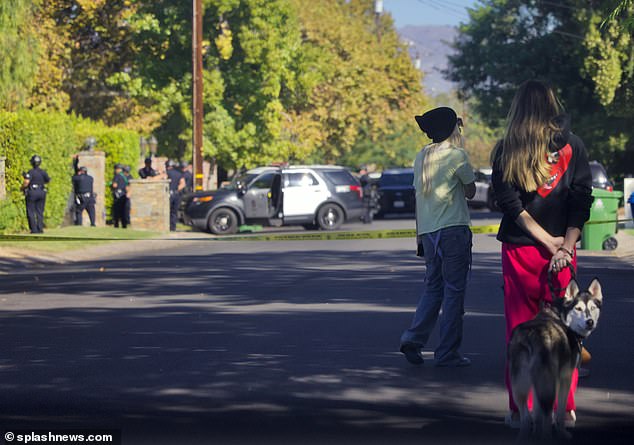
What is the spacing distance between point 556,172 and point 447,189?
2.00 meters

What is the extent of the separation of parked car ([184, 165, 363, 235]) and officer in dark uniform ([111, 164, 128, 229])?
1.65 metres

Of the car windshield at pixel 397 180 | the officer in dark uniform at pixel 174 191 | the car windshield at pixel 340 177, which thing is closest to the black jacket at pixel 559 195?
the officer in dark uniform at pixel 174 191

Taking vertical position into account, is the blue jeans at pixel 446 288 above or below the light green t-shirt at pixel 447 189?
below

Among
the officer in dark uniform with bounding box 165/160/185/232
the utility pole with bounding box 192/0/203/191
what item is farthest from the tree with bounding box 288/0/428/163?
the officer in dark uniform with bounding box 165/160/185/232

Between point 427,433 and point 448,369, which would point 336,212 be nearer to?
point 448,369

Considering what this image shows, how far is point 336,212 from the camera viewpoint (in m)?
33.2

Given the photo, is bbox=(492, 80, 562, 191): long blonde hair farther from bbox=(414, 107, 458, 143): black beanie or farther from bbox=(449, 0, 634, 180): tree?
bbox=(449, 0, 634, 180): tree

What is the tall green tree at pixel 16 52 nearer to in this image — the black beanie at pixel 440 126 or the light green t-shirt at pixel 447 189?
the black beanie at pixel 440 126

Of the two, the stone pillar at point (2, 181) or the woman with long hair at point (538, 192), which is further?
the stone pillar at point (2, 181)

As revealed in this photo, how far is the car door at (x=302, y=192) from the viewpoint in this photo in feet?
106

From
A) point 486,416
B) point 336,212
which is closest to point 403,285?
point 486,416

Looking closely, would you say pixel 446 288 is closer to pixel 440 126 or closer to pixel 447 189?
pixel 447 189

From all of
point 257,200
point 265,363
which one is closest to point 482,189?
point 257,200

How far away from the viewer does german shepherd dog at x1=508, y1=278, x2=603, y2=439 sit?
623cm
